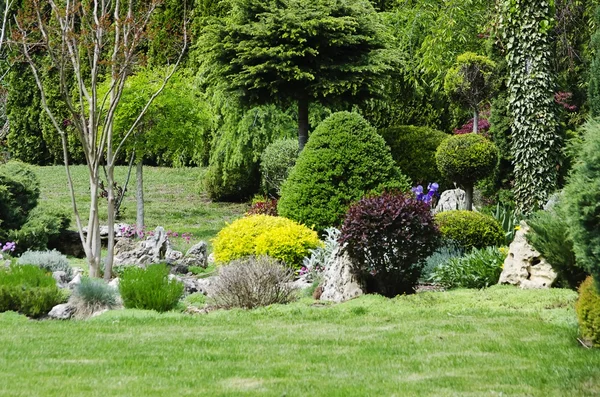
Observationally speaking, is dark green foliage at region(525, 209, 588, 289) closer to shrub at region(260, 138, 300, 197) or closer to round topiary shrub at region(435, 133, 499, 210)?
round topiary shrub at region(435, 133, 499, 210)

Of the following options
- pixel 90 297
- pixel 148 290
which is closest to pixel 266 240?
pixel 148 290

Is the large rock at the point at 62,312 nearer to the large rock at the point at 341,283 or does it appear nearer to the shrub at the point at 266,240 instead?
the large rock at the point at 341,283

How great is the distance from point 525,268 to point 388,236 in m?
1.58

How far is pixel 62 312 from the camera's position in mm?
8203

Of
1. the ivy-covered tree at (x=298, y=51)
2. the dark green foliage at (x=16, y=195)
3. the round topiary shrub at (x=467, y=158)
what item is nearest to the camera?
the round topiary shrub at (x=467, y=158)

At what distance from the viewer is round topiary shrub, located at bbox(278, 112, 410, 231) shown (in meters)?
11.7

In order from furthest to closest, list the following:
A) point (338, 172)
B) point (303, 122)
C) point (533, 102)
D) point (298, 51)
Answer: point (303, 122), point (298, 51), point (533, 102), point (338, 172)

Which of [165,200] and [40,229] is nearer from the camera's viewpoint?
[40,229]

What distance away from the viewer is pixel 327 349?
6172 millimetres

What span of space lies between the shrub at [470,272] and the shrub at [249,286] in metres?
1.92

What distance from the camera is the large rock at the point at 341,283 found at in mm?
8617

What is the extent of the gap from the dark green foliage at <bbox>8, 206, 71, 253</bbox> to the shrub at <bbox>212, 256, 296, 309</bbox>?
597cm

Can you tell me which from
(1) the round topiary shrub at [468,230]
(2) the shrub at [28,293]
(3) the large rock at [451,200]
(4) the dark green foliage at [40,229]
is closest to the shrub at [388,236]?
(1) the round topiary shrub at [468,230]

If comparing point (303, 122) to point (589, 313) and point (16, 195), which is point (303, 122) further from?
point (589, 313)
